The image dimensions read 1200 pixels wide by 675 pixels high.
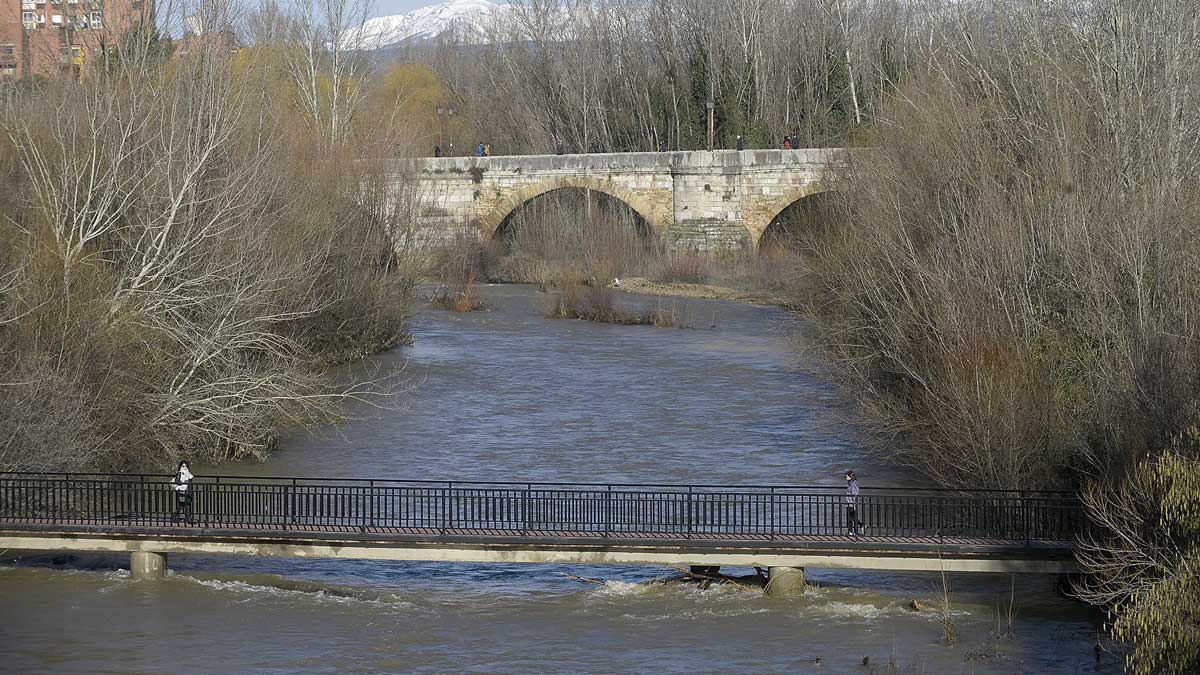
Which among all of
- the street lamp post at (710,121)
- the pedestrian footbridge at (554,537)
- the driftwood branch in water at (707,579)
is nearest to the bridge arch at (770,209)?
the street lamp post at (710,121)

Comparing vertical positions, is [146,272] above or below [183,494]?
above

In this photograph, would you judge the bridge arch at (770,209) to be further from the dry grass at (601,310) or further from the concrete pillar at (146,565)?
the concrete pillar at (146,565)

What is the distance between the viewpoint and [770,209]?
57031 mm

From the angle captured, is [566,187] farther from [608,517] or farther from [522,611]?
[522,611]

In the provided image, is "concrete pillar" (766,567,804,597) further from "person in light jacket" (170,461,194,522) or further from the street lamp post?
the street lamp post

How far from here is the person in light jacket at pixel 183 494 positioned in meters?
18.3

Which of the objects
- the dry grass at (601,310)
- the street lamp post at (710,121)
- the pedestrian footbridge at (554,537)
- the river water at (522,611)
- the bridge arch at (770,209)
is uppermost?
the street lamp post at (710,121)

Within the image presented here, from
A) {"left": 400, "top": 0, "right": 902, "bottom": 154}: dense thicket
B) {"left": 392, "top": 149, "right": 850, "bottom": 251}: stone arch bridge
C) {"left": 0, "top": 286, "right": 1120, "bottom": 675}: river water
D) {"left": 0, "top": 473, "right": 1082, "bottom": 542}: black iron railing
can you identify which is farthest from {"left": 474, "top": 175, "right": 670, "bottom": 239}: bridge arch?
{"left": 0, "top": 473, "right": 1082, "bottom": 542}: black iron railing

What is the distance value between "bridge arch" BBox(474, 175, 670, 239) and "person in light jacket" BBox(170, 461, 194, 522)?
4077cm

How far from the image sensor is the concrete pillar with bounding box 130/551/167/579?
59.5 feet

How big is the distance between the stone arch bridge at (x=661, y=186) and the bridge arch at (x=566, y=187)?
0.04m

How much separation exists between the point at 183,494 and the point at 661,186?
41.5m

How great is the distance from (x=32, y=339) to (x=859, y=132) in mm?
22541

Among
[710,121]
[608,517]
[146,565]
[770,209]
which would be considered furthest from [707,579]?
[710,121]
